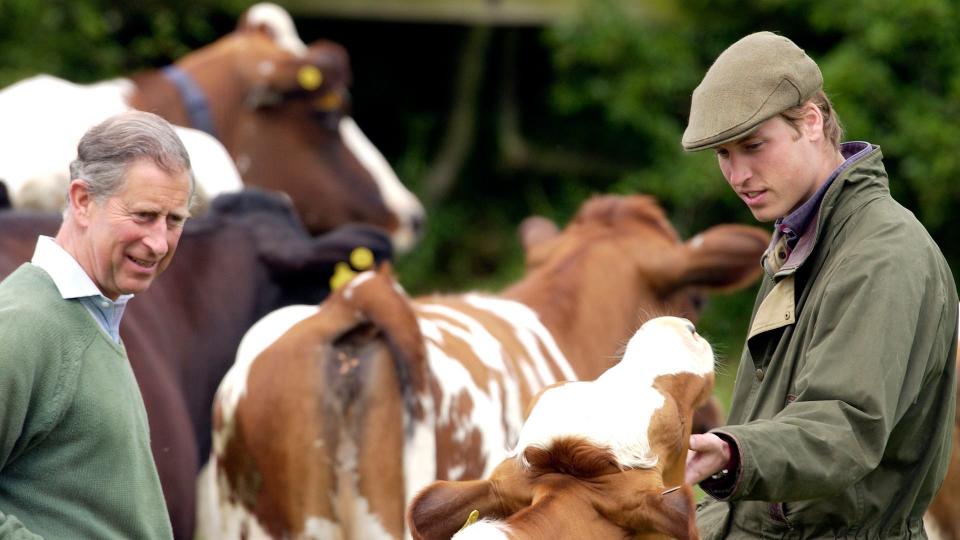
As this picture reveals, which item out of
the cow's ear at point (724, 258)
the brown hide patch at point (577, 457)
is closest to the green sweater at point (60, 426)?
the brown hide patch at point (577, 457)

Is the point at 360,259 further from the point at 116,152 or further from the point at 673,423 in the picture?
the point at 673,423

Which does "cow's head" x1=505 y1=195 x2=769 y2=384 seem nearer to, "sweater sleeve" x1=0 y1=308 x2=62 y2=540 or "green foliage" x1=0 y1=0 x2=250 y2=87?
"sweater sleeve" x1=0 y1=308 x2=62 y2=540

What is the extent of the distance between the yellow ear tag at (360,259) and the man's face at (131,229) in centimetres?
246

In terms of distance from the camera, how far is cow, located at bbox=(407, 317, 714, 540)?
2.37 m

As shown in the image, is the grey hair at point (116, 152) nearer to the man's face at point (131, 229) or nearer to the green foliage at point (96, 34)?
the man's face at point (131, 229)

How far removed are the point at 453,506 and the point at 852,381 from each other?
738 millimetres

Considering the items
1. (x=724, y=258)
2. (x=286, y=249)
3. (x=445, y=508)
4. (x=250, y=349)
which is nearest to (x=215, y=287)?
(x=286, y=249)

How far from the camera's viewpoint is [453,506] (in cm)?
251

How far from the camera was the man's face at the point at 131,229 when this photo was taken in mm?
2566

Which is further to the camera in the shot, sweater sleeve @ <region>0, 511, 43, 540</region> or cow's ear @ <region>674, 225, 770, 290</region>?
cow's ear @ <region>674, 225, 770, 290</region>

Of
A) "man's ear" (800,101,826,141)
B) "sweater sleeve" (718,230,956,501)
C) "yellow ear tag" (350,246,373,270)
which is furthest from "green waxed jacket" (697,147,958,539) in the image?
"yellow ear tag" (350,246,373,270)

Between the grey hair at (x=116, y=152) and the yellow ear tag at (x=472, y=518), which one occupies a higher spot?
the grey hair at (x=116, y=152)

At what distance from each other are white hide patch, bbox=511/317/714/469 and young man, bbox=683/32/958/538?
117 mm

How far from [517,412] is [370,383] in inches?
23.0
